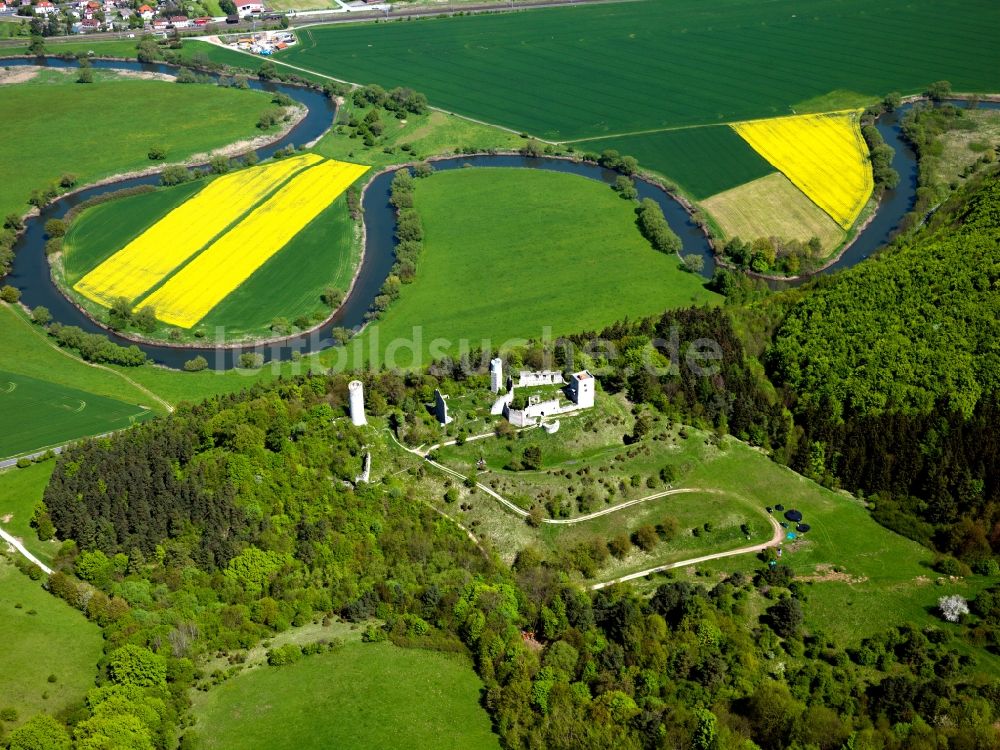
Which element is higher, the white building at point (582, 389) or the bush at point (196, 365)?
the white building at point (582, 389)

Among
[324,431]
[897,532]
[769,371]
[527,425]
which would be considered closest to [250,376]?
[324,431]

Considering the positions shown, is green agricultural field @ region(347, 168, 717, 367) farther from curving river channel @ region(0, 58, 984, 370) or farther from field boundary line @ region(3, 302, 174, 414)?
field boundary line @ region(3, 302, 174, 414)

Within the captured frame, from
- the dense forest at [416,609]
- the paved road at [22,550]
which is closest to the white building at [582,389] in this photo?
the dense forest at [416,609]

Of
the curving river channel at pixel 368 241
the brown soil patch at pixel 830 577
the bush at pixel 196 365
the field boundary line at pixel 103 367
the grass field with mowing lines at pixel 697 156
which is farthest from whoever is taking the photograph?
the grass field with mowing lines at pixel 697 156

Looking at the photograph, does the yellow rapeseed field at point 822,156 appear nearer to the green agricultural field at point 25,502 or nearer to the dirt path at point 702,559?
the dirt path at point 702,559

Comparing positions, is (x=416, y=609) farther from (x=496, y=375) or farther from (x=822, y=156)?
(x=822, y=156)

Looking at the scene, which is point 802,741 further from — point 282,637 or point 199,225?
point 199,225
